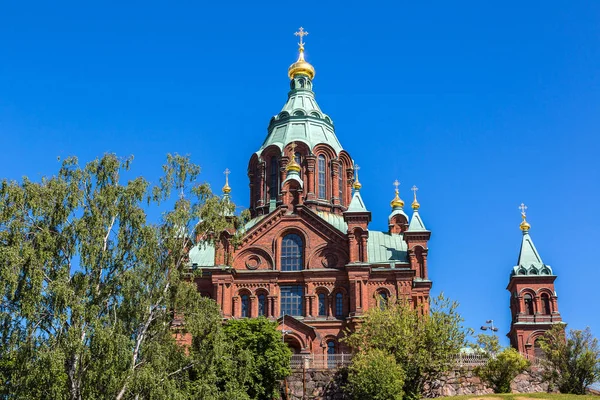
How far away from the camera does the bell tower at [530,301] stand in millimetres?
55938

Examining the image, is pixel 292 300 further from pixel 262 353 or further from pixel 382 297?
pixel 262 353

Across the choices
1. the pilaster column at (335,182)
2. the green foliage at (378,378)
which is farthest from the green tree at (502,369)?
the pilaster column at (335,182)

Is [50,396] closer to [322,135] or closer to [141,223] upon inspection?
[141,223]

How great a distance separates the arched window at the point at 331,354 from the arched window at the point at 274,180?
1346 cm

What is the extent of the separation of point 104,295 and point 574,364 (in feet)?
79.4

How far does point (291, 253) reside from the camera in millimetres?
53281

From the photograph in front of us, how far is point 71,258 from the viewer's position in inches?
1298

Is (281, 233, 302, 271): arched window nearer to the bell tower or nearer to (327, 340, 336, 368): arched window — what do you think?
(327, 340, 336, 368): arched window

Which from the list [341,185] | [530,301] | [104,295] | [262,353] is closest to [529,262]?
[530,301]

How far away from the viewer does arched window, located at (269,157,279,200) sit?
59.7 meters

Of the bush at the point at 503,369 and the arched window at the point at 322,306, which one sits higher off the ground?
the arched window at the point at 322,306

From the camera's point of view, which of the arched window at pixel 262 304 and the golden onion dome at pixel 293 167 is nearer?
the arched window at pixel 262 304

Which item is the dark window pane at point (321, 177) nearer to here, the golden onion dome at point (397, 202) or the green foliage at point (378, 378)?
the golden onion dome at point (397, 202)

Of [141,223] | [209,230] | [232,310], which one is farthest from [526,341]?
[141,223]
